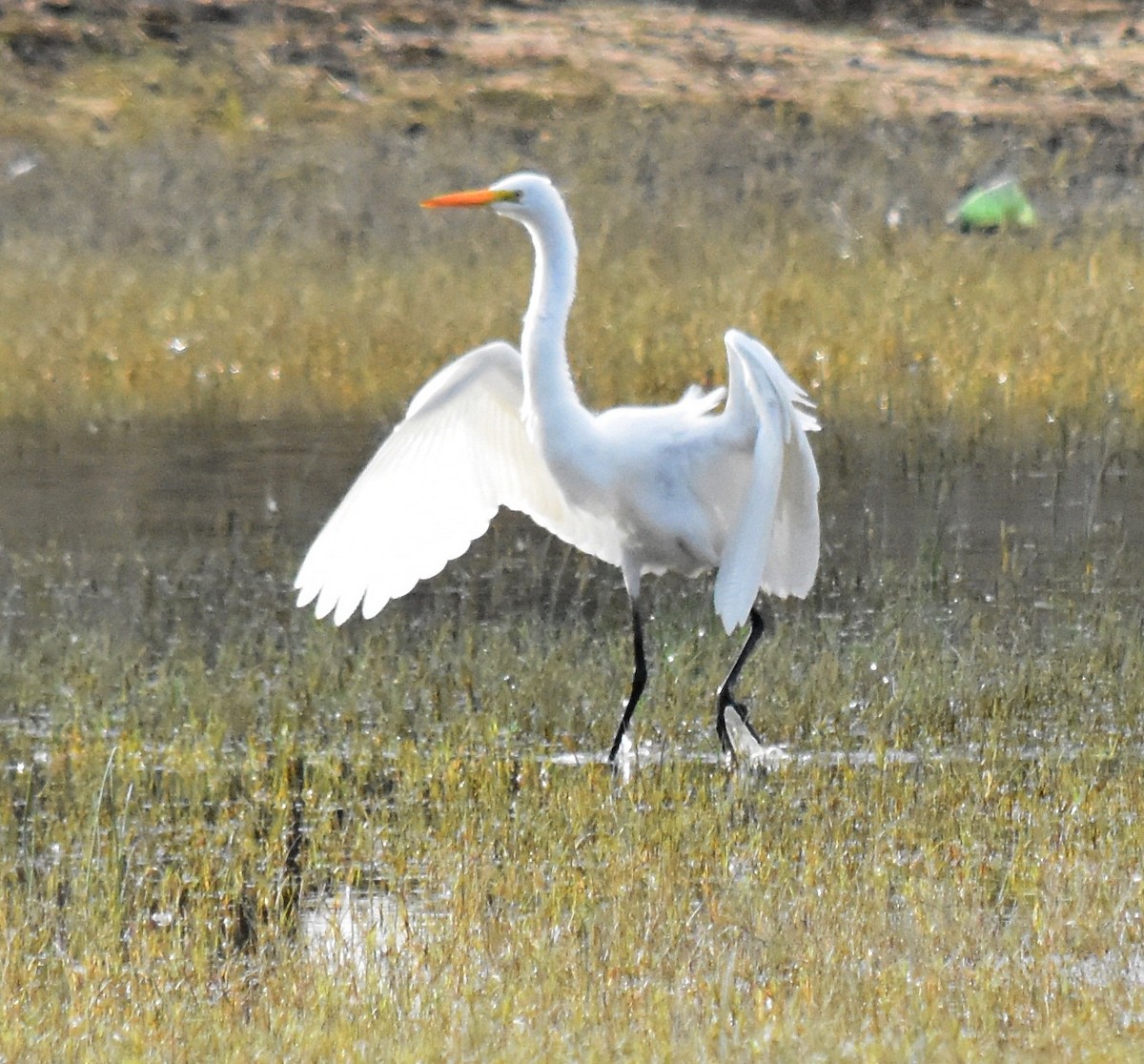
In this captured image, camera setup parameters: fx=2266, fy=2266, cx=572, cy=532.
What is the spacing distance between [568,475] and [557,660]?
1.09 m

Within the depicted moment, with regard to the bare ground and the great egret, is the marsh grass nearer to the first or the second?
the great egret

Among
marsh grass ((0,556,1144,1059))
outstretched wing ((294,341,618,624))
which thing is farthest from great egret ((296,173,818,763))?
marsh grass ((0,556,1144,1059))

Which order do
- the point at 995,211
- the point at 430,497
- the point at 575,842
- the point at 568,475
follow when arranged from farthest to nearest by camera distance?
the point at 995,211
the point at 430,497
the point at 568,475
the point at 575,842

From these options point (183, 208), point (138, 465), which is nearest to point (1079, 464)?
point (138, 465)

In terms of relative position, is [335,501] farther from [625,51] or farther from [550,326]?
→ [625,51]

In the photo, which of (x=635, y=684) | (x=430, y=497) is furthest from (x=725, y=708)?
(x=430, y=497)

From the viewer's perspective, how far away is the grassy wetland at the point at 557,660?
175 inches

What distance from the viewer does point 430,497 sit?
6.80 m

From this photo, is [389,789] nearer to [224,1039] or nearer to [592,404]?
[224,1039]

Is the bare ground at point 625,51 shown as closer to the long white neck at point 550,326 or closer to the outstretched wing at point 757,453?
the long white neck at point 550,326

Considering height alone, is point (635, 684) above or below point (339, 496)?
above

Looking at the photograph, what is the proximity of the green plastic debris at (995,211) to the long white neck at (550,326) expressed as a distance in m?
9.29

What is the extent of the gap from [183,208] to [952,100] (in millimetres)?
7813

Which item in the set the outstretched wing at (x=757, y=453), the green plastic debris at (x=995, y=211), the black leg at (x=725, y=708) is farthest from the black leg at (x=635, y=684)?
the green plastic debris at (x=995, y=211)
